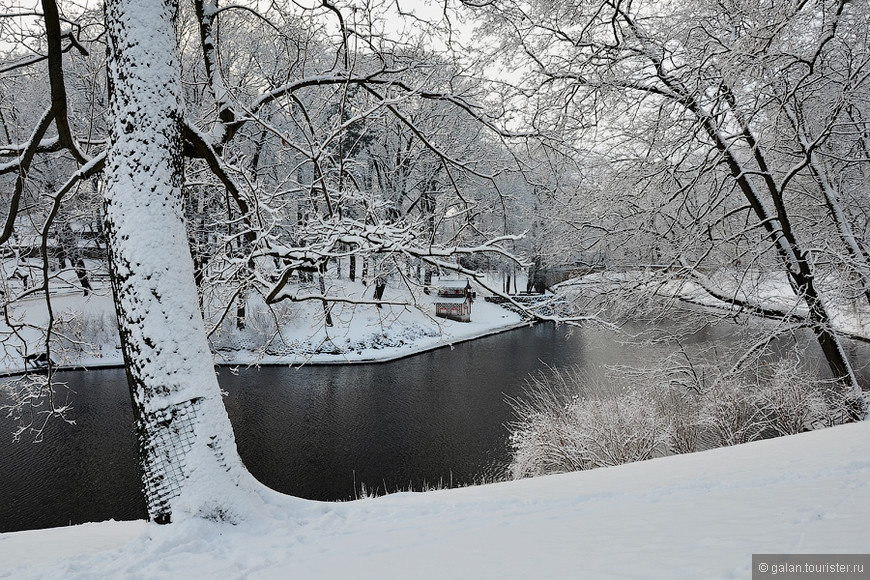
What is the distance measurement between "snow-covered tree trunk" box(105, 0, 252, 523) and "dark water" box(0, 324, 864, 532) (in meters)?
6.11

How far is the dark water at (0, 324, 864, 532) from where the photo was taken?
923cm

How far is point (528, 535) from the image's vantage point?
2.95 m

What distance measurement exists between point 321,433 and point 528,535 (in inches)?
383

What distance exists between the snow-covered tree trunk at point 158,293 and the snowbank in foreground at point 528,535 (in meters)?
0.29

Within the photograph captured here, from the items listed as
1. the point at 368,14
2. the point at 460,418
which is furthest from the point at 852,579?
the point at 460,418

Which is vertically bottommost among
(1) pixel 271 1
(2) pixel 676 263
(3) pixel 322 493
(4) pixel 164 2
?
(3) pixel 322 493

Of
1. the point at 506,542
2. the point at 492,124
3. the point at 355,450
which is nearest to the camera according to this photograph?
the point at 506,542

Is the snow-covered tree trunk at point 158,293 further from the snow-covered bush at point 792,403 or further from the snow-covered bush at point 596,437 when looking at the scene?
the snow-covered bush at point 792,403

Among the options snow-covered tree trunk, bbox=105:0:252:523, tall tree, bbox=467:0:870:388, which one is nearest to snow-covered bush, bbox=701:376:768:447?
tall tree, bbox=467:0:870:388

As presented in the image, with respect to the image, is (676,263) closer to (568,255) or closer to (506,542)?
(568,255)

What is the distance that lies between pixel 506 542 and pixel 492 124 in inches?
131

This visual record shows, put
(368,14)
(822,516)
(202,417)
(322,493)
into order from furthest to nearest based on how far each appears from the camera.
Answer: (322,493), (368,14), (202,417), (822,516)

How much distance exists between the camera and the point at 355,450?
1105 centimetres

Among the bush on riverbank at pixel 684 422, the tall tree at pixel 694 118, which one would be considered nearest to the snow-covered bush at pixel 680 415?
the bush on riverbank at pixel 684 422
